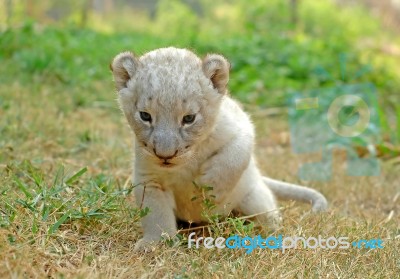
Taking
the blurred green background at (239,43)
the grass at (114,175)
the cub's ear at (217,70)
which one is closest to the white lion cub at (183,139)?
the cub's ear at (217,70)

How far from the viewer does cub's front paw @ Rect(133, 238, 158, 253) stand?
304cm

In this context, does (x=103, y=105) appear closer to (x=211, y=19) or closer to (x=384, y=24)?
(x=211, y=19)

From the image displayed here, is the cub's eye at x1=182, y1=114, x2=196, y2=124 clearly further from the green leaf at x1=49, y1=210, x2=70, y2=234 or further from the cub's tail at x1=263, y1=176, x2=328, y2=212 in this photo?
the cub's tail at x1=263, y1=176, x2=328, y2=212

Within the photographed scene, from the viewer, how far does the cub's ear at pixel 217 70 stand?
3.21 m

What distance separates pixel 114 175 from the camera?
4.30 m

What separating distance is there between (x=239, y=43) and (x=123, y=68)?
727 centimetres

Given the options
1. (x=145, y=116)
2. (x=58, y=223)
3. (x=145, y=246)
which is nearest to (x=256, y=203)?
(x=145, y=246)

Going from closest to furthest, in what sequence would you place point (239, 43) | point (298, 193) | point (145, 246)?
point (145, 246) < point (298, 193) < point (239, 43)

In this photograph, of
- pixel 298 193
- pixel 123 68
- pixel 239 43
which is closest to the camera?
pixel 123 68

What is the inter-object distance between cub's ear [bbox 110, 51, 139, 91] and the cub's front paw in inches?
32.1

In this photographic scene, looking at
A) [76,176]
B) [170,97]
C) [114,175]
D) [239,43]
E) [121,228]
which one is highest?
[170,97]

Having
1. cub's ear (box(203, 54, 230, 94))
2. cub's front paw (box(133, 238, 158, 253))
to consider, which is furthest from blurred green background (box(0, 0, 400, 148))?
cub's front paw (box(133, 238, 158, 253))

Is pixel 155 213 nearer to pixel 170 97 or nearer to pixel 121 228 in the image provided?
pixel 121 228

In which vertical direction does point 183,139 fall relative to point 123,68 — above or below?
below
